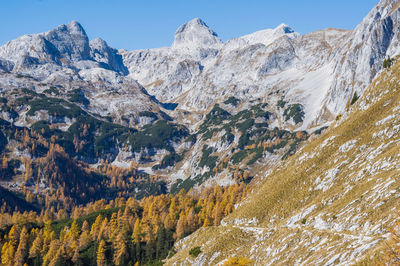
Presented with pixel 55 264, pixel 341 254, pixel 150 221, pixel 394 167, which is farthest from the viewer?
pixel 150 221

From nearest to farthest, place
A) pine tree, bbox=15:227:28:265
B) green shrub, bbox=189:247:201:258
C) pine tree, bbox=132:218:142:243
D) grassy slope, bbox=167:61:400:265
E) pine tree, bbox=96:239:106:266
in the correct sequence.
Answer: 1. grassy slope, bbox=167:61:400:265
2. green shrub, bbox=189:247:201:258
3. pine tree, bbox=96:239:106:266
4. pine tree, bbox=15:227:28:265
5. pine tree, bbox=132:218:142:243

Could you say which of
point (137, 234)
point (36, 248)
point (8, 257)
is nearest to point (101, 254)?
point (137, 234)

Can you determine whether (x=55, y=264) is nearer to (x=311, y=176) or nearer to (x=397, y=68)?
(x=311, y=176)

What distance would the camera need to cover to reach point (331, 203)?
5694 centimetres

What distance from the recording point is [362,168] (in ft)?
197

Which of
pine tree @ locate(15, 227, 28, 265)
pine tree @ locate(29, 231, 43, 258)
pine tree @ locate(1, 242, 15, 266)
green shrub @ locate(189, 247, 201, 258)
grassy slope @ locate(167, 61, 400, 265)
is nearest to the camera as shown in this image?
grassy slope @ locate(167, 61, 400, 265)

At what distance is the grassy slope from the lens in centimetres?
4034

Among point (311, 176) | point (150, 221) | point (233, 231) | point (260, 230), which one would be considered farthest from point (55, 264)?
point (311, 176)

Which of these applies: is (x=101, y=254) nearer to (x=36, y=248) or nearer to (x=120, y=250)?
(x=120, y=250)

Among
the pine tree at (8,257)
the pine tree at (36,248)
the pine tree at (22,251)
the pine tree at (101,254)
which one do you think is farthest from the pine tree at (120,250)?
the pine tree at (8,257)

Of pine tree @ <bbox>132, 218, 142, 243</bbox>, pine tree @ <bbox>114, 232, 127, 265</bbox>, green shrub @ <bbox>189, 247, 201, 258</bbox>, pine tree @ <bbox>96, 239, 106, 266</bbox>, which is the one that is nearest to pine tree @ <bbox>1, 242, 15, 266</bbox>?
pine tree @ <bbox>96, 239, 106, 266</bbox>

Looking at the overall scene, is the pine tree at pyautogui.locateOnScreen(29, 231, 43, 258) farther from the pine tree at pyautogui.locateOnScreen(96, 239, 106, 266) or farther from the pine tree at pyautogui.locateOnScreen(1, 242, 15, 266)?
the pine tree at pyautogui.locateOnScreen(96, 239, 106, 266)

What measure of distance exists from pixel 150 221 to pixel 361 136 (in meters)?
111

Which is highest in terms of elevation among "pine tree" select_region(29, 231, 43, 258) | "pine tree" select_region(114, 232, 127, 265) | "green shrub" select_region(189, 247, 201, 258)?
"pine tree" select_region(29, 231, 43, 258)
